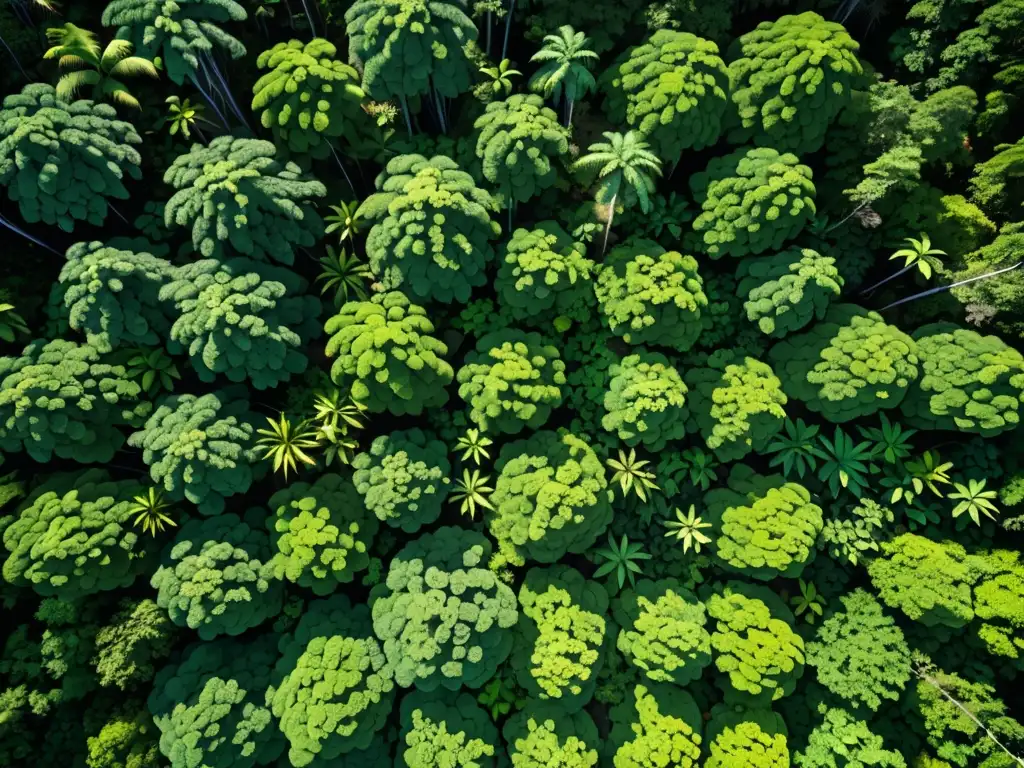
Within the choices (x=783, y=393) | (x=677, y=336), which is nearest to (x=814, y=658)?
(x=783, y=393)

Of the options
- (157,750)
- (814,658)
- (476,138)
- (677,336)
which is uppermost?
(476,138)

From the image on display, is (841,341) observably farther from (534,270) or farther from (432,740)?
(432,740)

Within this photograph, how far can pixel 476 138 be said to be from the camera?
15672 millimetres

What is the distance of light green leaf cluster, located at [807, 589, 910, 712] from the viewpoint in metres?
13.8

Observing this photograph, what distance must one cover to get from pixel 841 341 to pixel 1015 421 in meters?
4.28

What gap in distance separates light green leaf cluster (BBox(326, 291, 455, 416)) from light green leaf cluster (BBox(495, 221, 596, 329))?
242 centimetres

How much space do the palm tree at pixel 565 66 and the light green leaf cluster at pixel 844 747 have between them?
57.4ft

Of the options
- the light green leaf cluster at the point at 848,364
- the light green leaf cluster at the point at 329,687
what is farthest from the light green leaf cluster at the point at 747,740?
the light green leaf cluster at the point at 329,687

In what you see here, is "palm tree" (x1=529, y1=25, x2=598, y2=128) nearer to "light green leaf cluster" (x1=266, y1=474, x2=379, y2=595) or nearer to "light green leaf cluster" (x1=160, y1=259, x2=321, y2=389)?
"light green leaf cluster" (x1=160, y1=259, x2=321, y2=389)

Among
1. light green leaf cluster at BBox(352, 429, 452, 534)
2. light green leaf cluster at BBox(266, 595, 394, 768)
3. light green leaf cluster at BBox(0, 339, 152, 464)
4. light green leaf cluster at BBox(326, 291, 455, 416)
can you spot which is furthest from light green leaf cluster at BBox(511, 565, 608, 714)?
light green leaf cluster at BBox(0, 339, 152, 464)

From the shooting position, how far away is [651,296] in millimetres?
14555

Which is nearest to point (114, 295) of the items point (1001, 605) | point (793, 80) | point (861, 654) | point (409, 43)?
point (409, 43)

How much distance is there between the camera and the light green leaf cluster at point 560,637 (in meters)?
13.5

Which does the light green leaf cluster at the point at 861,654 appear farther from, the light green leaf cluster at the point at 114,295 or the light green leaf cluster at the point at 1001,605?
the light green leaf cluster at the point at 114,295
